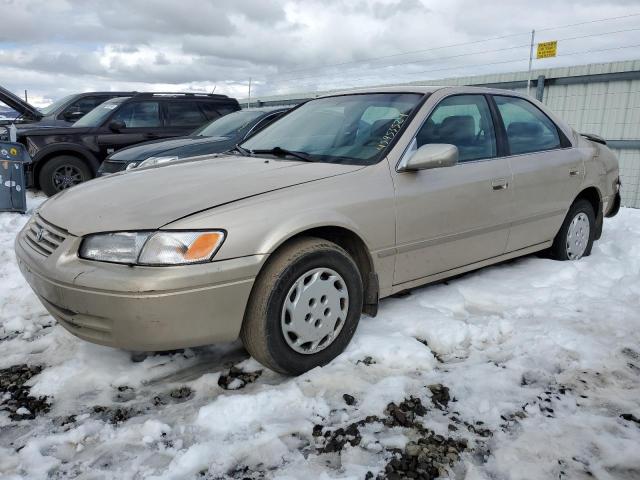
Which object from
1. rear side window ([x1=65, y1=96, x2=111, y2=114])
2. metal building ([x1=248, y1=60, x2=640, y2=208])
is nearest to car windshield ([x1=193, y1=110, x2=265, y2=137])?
rear side window ([x1=65, y1=96, x2=111, y2=114])

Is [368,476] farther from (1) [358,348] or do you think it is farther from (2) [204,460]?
(1) [358,348]

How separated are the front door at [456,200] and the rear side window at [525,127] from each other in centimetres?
21

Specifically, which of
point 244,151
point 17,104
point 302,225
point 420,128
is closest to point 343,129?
point 420,128

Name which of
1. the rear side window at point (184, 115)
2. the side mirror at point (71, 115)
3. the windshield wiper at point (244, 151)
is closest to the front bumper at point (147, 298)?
the windshield wiper at point (244, 151)

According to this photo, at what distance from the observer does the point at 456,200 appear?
348 centimetres

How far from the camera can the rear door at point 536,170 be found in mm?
4027

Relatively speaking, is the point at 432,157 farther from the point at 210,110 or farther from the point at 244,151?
the point at 210,110

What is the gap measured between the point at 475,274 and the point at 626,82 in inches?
406

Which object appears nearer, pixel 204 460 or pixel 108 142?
pixel 204 460

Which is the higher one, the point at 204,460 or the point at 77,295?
the point at 77,295

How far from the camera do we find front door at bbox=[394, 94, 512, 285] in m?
3.26

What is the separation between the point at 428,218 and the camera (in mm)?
3320

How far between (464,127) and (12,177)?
18.4 ft

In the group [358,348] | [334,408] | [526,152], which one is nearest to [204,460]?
[334,408]
